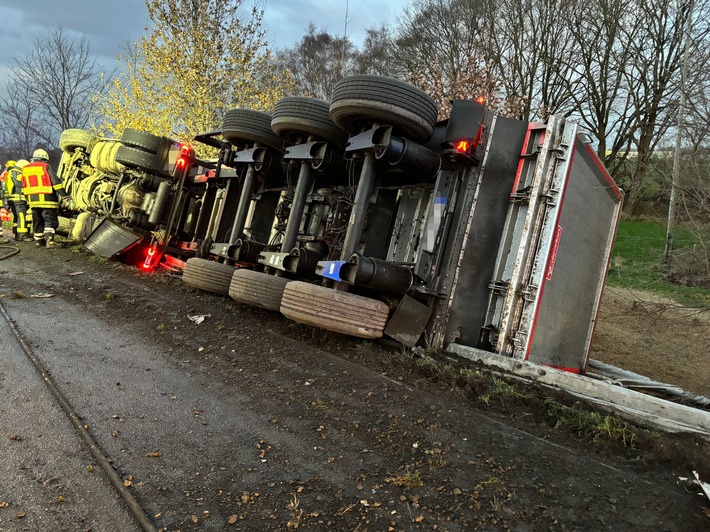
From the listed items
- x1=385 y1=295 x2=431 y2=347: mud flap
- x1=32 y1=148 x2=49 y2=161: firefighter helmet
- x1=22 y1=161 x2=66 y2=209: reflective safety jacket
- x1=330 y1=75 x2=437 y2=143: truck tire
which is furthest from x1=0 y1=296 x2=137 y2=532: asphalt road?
x1=32 y1=148 x2=49 y2=161: firefighter helmet

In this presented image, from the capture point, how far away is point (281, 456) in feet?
6.79

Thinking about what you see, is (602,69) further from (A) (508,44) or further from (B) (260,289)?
(B) (260,289)

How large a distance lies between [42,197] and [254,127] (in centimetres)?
664

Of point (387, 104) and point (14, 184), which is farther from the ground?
point (387, 104)

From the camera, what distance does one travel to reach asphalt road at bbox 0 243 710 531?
168cm

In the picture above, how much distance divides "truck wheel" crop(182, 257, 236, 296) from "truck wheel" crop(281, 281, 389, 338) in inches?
62.3

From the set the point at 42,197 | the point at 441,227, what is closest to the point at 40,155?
the point at 42,197

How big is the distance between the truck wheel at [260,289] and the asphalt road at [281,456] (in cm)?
56

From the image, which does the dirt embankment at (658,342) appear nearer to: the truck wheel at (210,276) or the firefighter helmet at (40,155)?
the truck wheel at (210,276)

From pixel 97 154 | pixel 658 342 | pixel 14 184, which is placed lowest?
pixel 658 342

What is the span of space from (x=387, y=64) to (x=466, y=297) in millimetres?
18956

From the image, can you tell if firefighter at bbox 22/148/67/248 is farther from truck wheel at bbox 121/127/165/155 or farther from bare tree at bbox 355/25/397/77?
bare tree at bbox 355/25/397/77

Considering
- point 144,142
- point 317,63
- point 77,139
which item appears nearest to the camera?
point 144,142

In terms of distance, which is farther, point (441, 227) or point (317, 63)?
point (317, 63)
